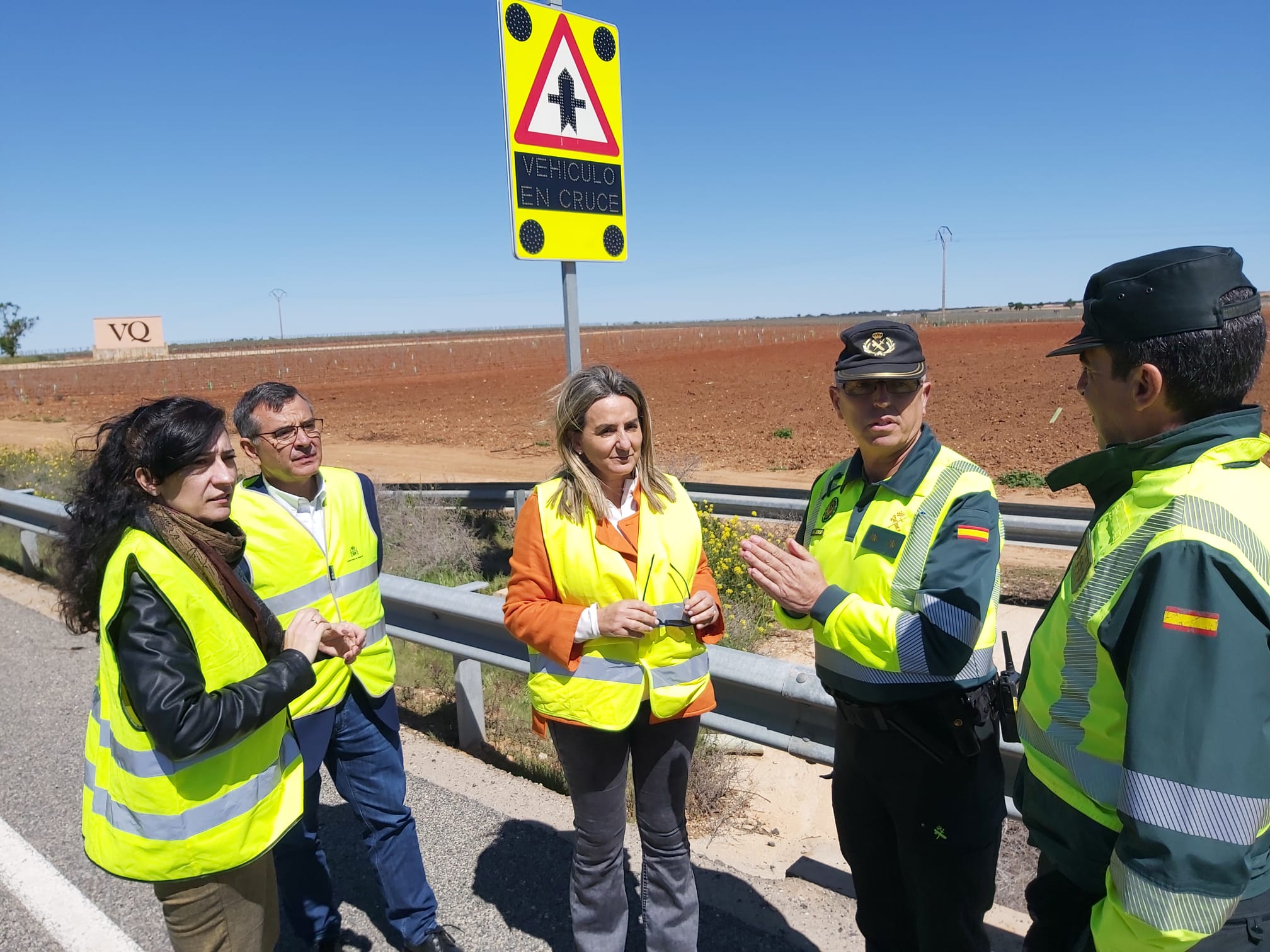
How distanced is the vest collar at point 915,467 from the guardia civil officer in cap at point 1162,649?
1.53ft

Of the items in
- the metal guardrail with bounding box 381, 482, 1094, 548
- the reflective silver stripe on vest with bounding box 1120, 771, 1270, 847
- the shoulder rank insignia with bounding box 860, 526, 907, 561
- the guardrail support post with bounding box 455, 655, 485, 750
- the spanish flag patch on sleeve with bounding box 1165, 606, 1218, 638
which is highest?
the spanish flag patch on sleeve with bounding box 1165, 606, 1218, 638

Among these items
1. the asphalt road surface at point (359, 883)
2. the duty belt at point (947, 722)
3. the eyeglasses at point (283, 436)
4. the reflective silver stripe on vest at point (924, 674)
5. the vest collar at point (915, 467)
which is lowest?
the asphalt road surface at point (359, 883)

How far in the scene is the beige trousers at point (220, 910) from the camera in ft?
6.76

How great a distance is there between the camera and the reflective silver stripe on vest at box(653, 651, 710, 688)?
2463 millimetres

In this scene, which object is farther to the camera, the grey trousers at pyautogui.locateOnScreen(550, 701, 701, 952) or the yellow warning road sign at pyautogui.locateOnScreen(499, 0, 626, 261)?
the yellow warning road sign at pyautogui.locateOnScreen(499, 0, 626, 261)

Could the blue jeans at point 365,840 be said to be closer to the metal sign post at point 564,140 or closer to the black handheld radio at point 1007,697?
the black handheld radio at point 1007,697

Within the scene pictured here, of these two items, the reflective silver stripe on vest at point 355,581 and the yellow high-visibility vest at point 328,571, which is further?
the reflective silver stripe on vest at point 355,581

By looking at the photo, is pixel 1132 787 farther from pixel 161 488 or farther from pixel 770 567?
pixel 161 488

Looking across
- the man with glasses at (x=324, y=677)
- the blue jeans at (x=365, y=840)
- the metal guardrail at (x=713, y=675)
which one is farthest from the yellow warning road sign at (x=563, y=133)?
the blue jeans at (x=365, y=840)

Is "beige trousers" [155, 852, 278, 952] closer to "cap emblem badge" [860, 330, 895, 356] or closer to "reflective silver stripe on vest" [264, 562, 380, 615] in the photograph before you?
"reflective silver stripe on vest" [264, 562, 380, 615]

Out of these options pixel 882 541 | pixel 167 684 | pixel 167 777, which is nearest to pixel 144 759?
pixel 167 777

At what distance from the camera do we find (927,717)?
2.14 meters

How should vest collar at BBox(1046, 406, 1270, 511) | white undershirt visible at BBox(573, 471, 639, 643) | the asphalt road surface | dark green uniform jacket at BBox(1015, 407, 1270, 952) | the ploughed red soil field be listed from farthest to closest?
the ploughed red soil field < the asphalt road surface < white undershirt visible at BBox(573, 471, 639, 643) < vest collar at BBox(1046, 406, 1270, 511) < dark green uniform jacket at BBox(1015, 407, 1270, 952)

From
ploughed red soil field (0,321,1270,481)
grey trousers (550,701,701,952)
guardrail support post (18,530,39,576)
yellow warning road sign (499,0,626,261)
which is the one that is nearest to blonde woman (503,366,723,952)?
grey trousers (550,701,701,952)
